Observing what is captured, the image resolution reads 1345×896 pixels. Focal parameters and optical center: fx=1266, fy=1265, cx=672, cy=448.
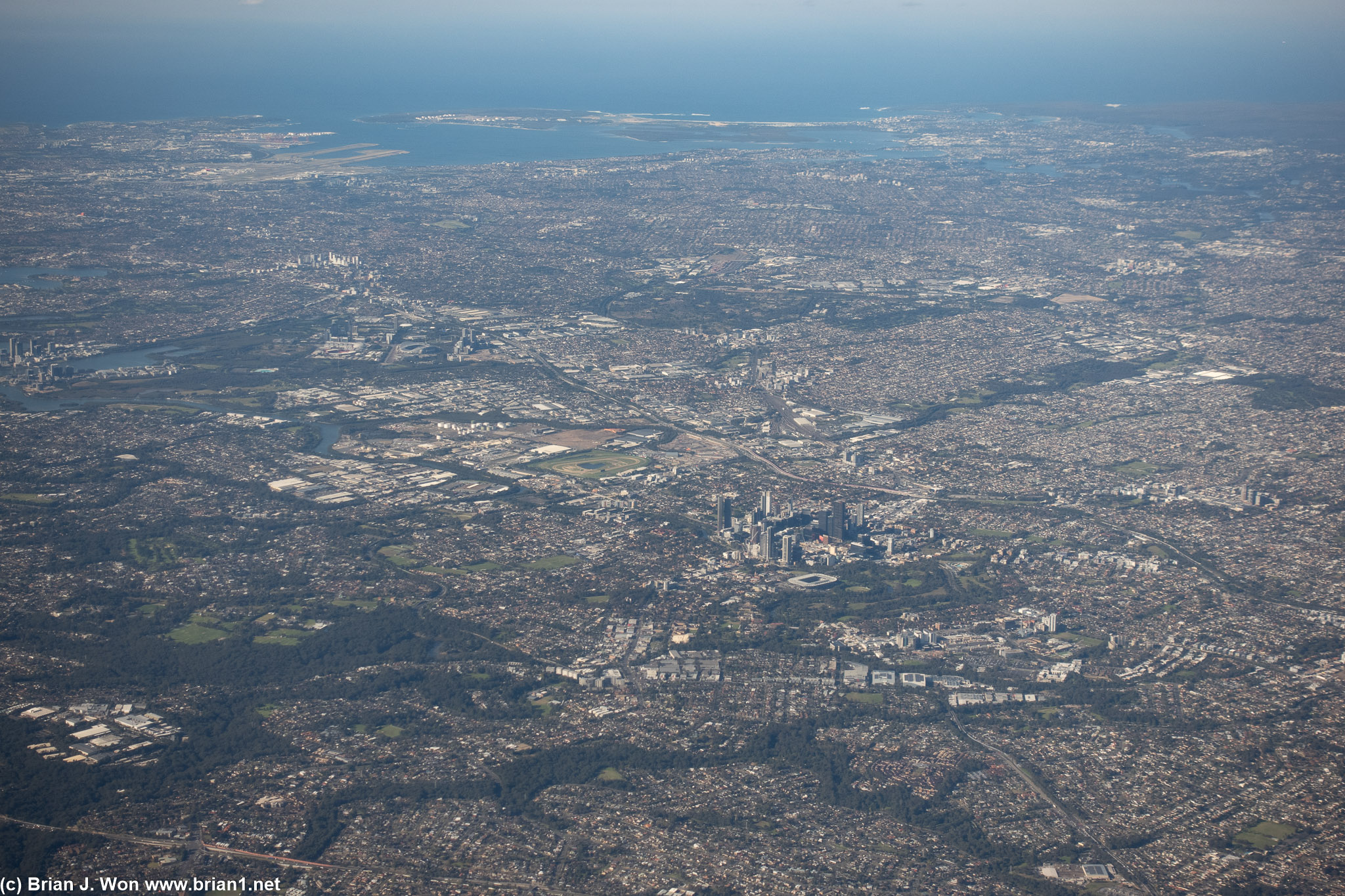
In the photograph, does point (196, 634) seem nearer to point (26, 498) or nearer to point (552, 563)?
point (552, 563)

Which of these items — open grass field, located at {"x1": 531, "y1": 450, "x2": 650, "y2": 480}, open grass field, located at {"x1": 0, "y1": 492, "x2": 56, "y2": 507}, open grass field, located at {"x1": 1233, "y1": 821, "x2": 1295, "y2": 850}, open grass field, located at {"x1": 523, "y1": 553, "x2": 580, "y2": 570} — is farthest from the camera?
open grass field, located at {"x1": 531, "y1": 450, "x2": 650, "y2": 480}

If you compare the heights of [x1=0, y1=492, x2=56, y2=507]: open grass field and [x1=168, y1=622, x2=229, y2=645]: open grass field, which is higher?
[x1=0, y1=492, x2=56, y2=507]: open grass field

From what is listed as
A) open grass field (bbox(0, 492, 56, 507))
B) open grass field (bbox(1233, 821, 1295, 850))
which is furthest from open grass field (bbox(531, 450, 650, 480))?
open grass field (bbox(1233, 821, 1295, 850))

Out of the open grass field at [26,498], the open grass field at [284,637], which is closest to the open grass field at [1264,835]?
the open grass field at [284,637]

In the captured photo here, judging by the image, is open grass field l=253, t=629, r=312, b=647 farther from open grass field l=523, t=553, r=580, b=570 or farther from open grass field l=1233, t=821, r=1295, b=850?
open grass field l=1233, t=821, r=1295, b=850

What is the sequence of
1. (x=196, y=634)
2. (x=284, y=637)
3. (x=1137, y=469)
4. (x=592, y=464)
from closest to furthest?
(x=284, y=637) → (x=196, y=634) → (x=1137, y=469) → (x=592, y=464)

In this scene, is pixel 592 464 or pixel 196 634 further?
pixel 592 464

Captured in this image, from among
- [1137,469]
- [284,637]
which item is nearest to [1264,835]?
[1137,469]

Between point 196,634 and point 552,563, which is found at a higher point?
point 552,563

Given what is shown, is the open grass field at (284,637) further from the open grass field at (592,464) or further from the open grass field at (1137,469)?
the open grass field at (1137,469)
